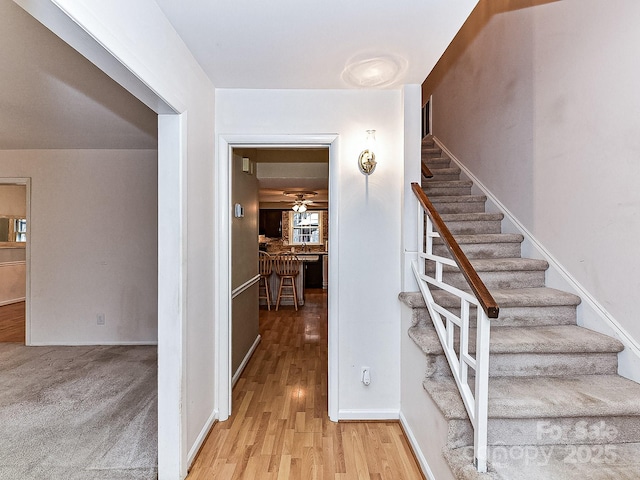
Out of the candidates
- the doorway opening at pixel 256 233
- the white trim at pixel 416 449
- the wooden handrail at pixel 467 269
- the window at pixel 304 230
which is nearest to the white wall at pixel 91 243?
the doorway opening at pixel 256 233

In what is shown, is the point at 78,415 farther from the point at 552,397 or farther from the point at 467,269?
the point at 552,397

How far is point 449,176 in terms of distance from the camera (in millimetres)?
3977

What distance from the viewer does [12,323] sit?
4.89 meters

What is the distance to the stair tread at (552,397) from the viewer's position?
1493 mm

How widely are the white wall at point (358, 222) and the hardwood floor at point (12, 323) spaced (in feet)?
13.7

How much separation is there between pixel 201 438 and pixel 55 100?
2.70 m

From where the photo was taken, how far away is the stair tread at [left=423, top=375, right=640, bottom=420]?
1.49 m

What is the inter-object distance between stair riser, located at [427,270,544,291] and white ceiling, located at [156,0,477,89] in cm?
143

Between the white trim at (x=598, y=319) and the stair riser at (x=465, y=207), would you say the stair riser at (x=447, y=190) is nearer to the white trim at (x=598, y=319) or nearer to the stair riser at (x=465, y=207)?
the stair riser at (x=465, y=207)

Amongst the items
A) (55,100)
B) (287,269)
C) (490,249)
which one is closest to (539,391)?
(490,249)

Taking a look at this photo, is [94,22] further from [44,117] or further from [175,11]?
[44,117]

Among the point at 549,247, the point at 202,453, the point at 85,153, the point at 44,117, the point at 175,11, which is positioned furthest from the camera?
the point at 85,153

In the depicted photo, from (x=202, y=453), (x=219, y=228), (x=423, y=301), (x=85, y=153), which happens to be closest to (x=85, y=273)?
(x=85, y=153)

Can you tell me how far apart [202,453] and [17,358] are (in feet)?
9.55
